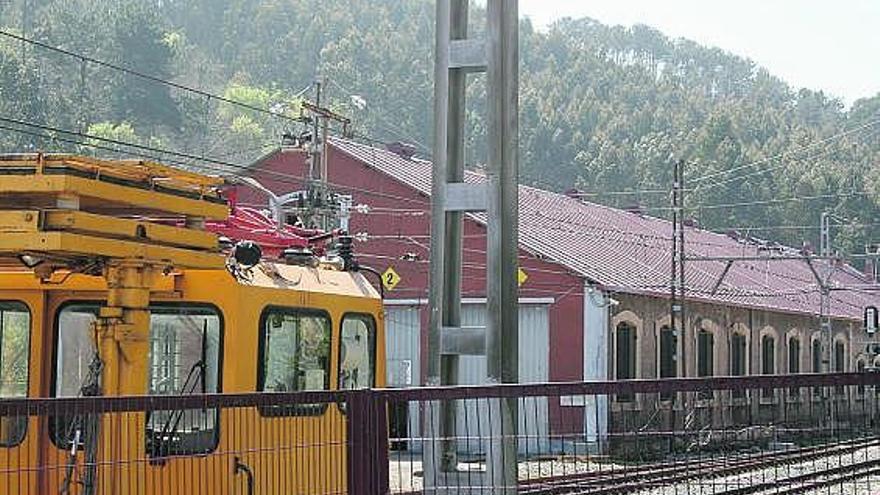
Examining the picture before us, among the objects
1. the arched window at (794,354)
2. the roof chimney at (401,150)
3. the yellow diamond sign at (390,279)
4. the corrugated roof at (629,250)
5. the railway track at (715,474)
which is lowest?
the railway track at (715,474)

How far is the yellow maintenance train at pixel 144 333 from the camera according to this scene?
8.34m

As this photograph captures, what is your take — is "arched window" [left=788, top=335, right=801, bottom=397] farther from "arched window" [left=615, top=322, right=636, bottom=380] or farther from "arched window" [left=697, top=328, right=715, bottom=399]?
"arched window" [left=615, top=322, right=636, bottom=380]

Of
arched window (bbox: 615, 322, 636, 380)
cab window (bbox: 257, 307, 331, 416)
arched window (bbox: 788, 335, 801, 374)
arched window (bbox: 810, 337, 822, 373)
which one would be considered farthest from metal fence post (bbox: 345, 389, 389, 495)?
arched window (bbox: 810, 337, 822, 373)

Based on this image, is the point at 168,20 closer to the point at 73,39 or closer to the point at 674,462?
the point at 73,39

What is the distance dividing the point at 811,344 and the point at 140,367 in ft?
157

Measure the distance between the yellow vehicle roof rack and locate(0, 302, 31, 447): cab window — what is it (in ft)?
2.09

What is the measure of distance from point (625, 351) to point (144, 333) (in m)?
30.8

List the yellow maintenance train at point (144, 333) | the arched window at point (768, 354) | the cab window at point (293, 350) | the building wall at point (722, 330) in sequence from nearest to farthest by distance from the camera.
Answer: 1. the yellow maintenance train at point (144, 333)
2. the cab window at point (293, 350)
3. the building wall at point (722, 330)
4. the arched window at point (768, 354)

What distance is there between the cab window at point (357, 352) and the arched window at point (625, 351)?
26.1 meters

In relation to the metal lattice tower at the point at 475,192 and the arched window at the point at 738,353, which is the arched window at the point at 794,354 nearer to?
the arched window at the point at 738,353

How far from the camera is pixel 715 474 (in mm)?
8562

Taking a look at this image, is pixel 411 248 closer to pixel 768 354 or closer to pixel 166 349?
pixel 768 354

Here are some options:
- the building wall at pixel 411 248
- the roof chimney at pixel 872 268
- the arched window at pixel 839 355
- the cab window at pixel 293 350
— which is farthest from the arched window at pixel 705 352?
the roof chimney at pixel 872 268

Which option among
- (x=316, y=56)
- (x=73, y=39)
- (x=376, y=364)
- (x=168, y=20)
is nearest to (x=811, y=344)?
(x=376, y=364)
